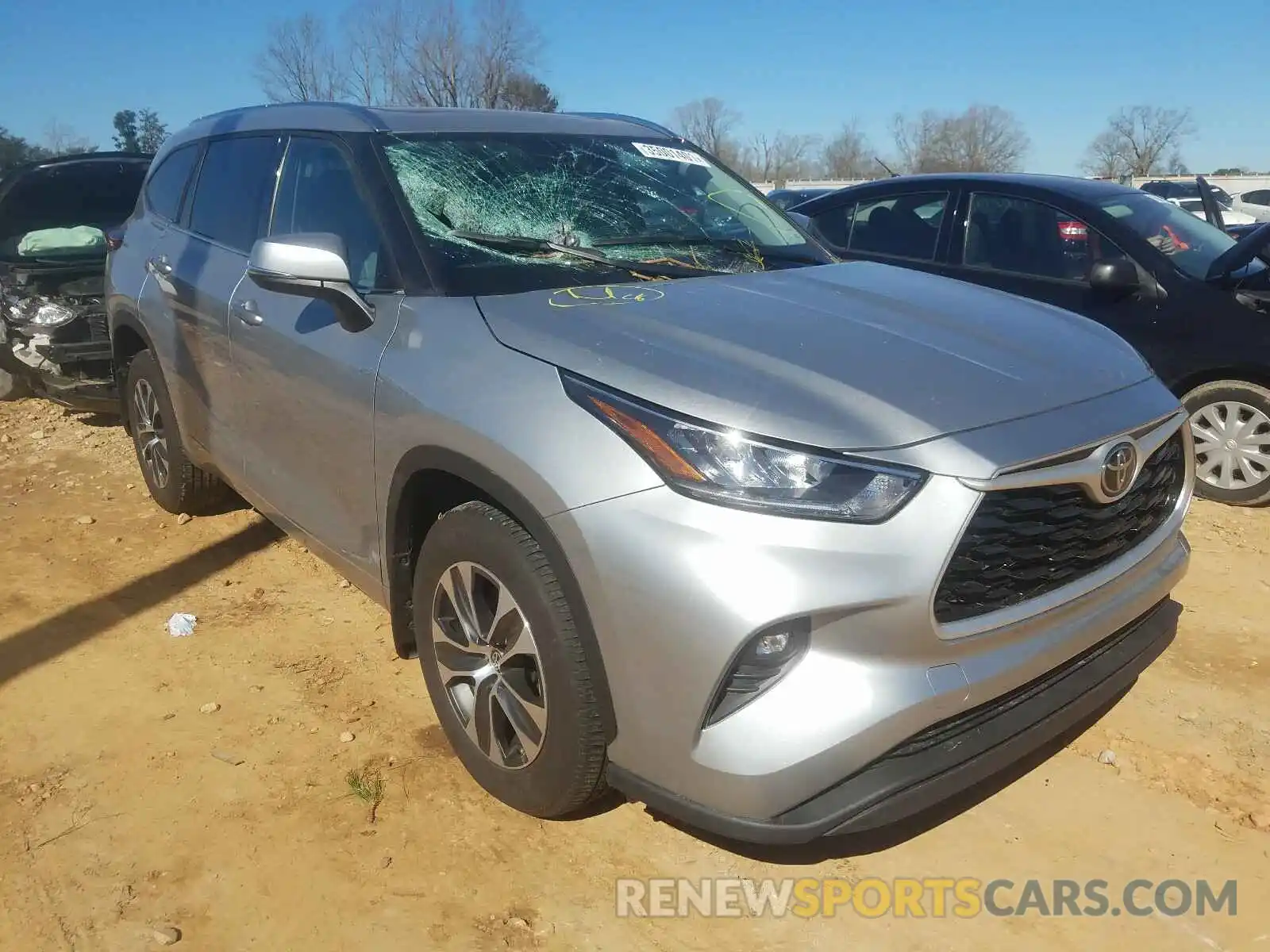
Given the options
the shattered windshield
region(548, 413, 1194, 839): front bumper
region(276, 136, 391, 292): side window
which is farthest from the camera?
region(276, 136, 391, 292): side window

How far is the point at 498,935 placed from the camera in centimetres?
229

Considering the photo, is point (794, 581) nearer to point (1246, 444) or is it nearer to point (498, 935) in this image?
point (498, 935)

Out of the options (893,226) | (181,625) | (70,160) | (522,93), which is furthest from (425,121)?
(522,93)

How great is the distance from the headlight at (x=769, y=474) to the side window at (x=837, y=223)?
4609mm

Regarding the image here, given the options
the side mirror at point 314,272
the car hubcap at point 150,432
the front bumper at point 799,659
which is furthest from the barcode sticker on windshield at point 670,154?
the car hubcap at point 150,432

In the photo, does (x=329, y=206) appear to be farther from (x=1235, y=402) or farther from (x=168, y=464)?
(x=1235, y=402)

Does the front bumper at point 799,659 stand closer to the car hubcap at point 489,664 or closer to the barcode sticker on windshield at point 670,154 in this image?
the car hubcap at point 489,664

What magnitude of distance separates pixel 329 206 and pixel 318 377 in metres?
0.62

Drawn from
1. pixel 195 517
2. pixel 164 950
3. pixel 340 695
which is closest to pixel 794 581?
pixel 164 950

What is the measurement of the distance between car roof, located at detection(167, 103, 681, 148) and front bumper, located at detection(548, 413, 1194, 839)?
1.83m

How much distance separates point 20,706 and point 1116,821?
338 centimetres

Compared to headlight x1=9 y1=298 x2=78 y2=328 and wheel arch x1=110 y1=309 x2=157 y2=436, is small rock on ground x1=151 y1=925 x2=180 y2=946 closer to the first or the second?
wheel arch x1=110 y1=309 x2=157 y2=436

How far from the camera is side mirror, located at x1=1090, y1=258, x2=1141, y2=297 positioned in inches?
196

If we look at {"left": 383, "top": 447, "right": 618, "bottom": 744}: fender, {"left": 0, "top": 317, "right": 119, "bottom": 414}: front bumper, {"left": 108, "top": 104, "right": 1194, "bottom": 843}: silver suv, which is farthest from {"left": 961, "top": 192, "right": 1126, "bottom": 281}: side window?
{"left": 0, "top": 317, "right": 119, "bottom": 414}: front bumper
